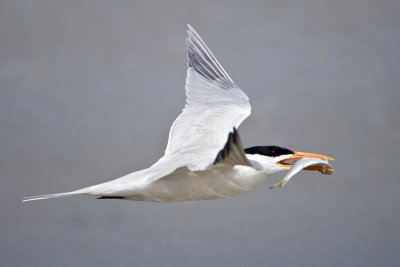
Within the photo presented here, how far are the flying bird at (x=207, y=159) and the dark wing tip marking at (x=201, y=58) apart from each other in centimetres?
2

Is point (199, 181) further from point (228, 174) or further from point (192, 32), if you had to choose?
point (192, 32)

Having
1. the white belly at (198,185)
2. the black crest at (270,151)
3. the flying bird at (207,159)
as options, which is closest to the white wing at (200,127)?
the flying bird at (207,159)

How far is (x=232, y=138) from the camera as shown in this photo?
5355 mm

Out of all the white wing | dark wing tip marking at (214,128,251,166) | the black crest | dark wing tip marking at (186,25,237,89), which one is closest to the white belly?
the white wing

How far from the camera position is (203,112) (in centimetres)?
733

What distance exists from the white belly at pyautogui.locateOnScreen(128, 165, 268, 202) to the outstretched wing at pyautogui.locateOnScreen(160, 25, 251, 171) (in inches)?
7.9

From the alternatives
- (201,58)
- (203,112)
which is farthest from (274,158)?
(201,58)

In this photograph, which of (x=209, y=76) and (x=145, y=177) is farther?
(x=209, y=76)

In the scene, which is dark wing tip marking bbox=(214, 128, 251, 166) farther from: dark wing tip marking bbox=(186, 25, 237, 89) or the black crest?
dark wing tip marking bbox=(186, 25, 237, 89)

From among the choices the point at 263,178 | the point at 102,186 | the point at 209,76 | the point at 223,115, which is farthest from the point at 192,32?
the point at 102,186

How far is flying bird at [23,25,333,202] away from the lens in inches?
225

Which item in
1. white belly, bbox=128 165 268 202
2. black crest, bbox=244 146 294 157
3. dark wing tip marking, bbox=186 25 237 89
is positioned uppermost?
dark wing tip marking, bbox=186 25 237 89

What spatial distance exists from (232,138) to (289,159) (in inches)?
77.3

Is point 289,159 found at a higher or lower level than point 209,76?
lower
